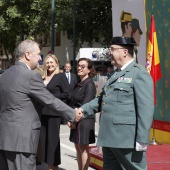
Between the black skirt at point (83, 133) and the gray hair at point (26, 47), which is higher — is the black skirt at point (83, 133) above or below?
below

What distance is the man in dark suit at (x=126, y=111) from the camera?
431 cm

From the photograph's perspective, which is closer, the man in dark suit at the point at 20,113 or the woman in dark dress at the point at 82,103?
the man in dark suit at the point at 20,113

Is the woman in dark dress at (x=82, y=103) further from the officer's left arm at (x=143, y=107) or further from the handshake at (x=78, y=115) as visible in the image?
the officer's left arm at (x=143, y=107)

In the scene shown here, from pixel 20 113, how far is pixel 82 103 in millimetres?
1978

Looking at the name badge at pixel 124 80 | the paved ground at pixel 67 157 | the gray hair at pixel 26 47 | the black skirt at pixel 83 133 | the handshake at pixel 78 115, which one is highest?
the gray hair at pixel 26 47

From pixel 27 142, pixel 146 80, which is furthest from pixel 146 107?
pixel 27 142

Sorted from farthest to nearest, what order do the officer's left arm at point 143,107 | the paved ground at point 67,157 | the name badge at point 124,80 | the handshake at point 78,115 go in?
the paved ground at point 67,157 → the handshake at point 78,115 → the name badge at point 124,80 → the officer's left arm at point 143,107

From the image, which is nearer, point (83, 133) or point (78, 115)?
point (78, 115)

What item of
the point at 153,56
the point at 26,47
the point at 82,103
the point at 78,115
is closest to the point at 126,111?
the point at 78,115

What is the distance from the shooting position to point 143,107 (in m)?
4.31

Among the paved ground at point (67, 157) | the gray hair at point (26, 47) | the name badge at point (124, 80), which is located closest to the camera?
the name badge at point (124, 80)

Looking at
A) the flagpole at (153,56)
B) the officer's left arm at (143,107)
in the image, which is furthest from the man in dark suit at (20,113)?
the flagpole at (153,56)

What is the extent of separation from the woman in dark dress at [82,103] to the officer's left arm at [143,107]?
1925 millimetres

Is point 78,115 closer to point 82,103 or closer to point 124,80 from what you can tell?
point 124,80
